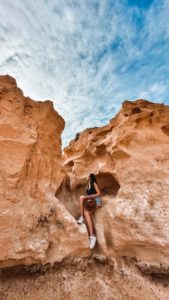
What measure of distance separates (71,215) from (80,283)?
1.48m

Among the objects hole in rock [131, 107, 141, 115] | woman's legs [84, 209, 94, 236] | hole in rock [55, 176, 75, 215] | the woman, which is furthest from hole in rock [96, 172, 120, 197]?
A: hole in rock [131, 107, 141, 115]

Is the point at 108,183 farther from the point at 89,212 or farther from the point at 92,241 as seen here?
the point at 92,241

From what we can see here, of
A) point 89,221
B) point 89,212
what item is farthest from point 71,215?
point 89,212

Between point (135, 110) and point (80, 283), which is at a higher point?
point (135, 110)

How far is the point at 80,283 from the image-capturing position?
142 inches

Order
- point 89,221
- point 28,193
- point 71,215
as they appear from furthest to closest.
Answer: point 89,221 → point 71,215 → point 28,193

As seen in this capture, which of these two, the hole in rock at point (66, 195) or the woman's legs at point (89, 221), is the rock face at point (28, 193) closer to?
the woman's legs at point (89, 221)

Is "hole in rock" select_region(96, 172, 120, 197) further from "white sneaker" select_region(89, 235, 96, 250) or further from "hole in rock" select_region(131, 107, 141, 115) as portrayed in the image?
"hole in rock" select_region(131, 107, 141, 115)

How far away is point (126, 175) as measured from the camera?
5.14 m

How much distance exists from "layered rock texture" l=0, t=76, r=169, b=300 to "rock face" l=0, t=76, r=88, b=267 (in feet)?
0.06

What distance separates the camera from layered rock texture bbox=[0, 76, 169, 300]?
11.3ft

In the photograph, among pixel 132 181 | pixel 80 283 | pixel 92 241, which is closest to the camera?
pixel 80 283

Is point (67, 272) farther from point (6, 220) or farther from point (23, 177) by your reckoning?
point (23, 177)

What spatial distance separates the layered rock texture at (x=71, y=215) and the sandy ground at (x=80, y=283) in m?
0.02
